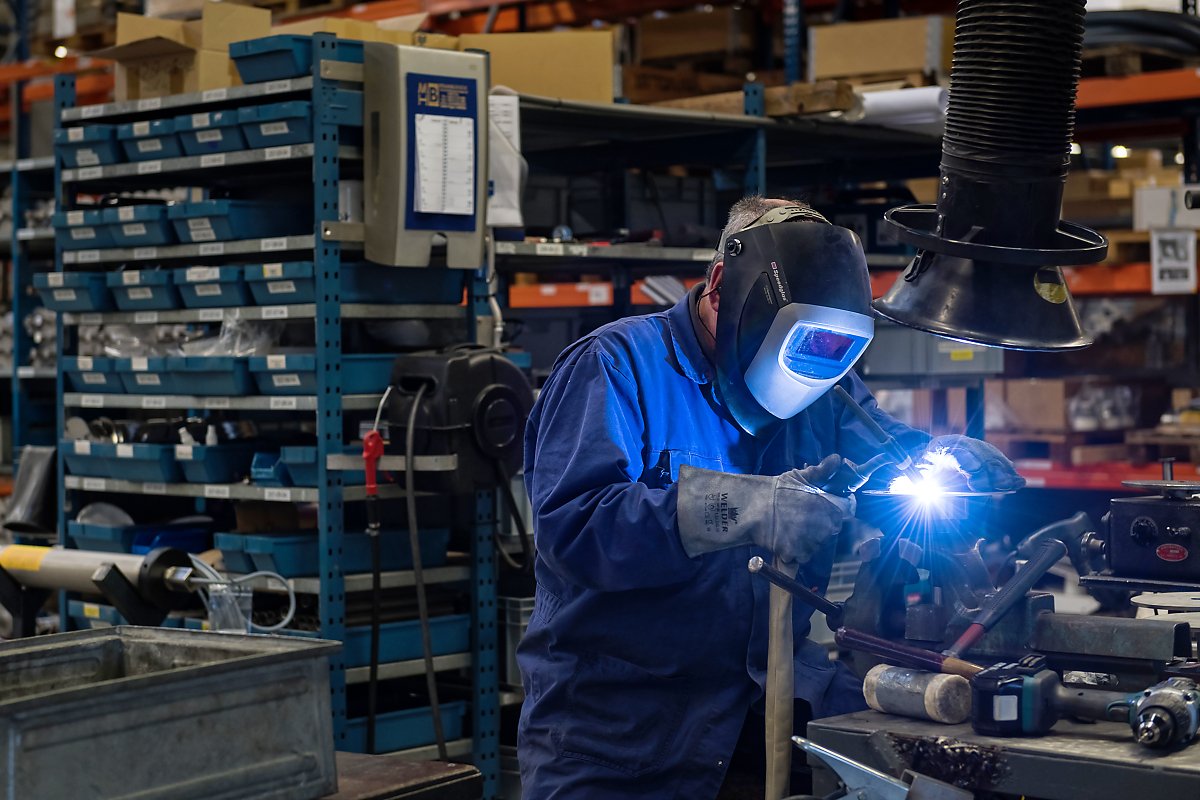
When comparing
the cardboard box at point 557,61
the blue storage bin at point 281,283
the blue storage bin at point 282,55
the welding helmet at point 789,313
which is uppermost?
the cardboard box at point 557,61

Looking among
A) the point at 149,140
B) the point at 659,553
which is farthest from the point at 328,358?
the point at 659,553

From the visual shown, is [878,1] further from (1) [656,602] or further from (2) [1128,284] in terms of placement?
(1) [656,602]

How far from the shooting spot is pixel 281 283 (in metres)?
4.63

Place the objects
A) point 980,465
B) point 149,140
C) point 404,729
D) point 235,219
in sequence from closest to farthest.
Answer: point 980,465, point 404,729, point 235,219, point 149,140

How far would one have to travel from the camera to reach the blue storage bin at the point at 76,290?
5.31 metres

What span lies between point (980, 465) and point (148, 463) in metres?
3.05

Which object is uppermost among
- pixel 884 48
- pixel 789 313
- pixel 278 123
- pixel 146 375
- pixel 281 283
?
pixel 884 48

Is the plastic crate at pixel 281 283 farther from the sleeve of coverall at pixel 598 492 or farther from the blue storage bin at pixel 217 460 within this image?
the sleeve of coverall at pixel 598 492

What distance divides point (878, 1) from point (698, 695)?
6304mm

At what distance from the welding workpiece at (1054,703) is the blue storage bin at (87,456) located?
3.67 metres

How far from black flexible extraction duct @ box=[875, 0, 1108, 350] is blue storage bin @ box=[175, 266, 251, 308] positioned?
2734 millimetres

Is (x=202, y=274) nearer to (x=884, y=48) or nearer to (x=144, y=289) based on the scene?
(x=144, y=289)

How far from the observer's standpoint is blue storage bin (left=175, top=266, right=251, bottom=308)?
15.8 ft

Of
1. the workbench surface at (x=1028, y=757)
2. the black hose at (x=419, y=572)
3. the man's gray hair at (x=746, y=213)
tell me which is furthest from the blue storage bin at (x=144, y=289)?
the workbench surface at (x=1028, y=757)
